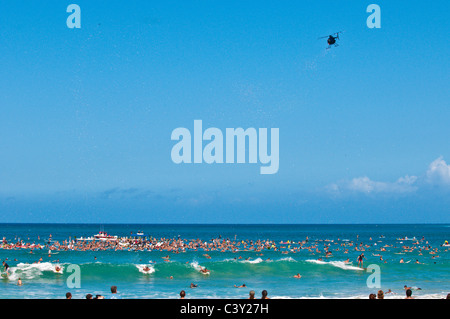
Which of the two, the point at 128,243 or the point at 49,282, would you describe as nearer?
the point at 49,282

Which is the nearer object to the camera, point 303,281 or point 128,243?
point 303,281

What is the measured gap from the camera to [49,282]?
33719 mm

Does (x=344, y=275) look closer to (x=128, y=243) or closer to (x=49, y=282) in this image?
(x=49, y=282)

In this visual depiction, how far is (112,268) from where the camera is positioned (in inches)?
1614

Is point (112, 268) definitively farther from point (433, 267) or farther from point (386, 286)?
point (433, 267)

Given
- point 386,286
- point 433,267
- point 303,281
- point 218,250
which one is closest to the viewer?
point 386,286
